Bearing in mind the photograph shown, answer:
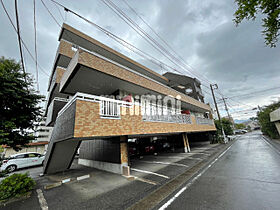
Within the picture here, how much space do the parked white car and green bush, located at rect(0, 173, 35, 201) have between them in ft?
23.5

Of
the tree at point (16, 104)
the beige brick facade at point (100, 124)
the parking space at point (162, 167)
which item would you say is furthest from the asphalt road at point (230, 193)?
the tree at point (16, 104)

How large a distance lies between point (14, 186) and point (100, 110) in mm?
4649

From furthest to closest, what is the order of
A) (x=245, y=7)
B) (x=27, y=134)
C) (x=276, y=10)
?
(x=27, y=134) < (x=245, y=7) < (x=276, y=10)

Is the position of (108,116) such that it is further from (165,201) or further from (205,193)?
(205,193)

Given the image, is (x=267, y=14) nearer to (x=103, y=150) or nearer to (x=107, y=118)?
(x=107, y=118)

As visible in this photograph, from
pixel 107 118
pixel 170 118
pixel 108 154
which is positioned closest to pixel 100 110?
→ pixel 107 118

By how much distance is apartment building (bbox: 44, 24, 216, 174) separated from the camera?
170 inches

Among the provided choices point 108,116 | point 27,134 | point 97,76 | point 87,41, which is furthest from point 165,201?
point 87,41

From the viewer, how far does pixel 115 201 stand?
3674mm

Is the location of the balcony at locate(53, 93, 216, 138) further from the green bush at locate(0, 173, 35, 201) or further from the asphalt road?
the green bush at locate(0, 173, 35, 201)

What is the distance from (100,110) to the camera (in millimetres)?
4473

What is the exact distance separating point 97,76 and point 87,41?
19.7 feet

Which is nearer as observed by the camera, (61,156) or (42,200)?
(42,200)

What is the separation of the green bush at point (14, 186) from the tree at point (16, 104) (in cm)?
147
